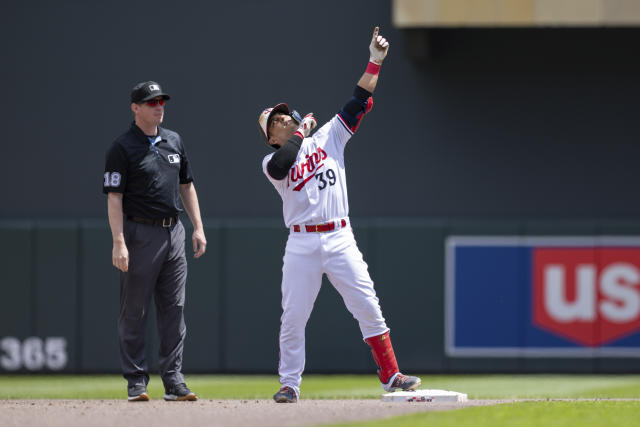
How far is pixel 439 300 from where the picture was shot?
9.09 meters

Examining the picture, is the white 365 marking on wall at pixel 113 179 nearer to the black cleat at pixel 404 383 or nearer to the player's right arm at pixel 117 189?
the player's right arm at pixel 117 189

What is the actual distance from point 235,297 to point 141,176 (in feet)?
12.6

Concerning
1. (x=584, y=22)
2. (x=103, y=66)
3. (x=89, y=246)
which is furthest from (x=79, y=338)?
(x=584, y=22)

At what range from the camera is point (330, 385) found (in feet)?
27.6

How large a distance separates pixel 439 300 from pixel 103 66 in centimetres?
405

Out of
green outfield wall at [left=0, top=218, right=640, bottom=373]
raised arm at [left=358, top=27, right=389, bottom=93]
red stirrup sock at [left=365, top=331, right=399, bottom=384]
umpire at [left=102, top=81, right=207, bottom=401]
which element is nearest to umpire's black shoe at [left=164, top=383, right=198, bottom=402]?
umpire at [left=102, top=81, right=207, bottom=401]

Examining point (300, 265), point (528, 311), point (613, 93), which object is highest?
point (613, 93)

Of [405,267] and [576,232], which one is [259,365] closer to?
[405,267]

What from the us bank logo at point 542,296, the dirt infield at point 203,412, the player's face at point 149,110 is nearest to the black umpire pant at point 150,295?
the dirt infield at point 203,412

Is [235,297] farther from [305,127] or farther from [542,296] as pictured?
[305,127]

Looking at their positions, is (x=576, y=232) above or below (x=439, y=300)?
above

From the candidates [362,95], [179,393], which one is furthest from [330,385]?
[362,95]

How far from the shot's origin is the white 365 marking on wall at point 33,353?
902cm

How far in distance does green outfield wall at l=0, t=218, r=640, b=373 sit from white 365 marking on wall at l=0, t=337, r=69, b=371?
10 mm
